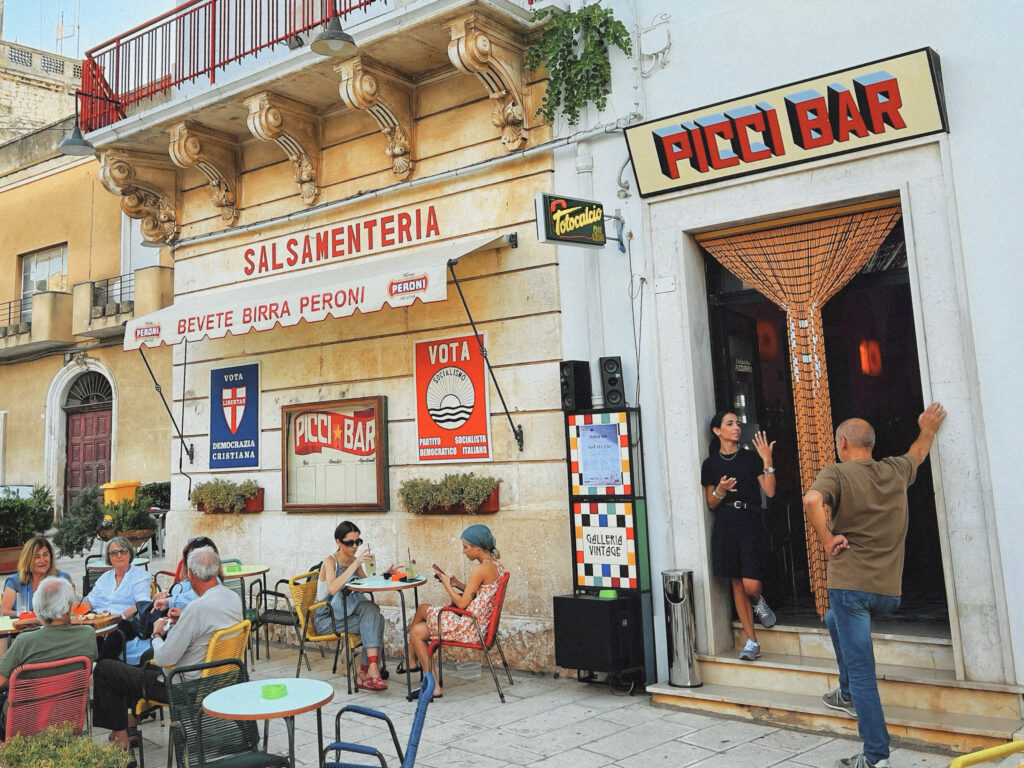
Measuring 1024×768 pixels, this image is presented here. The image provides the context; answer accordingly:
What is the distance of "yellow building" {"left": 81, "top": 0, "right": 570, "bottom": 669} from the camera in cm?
750

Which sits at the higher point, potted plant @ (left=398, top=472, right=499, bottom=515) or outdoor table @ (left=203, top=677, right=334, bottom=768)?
potted plant @ (left=398, top=472, right=499, bottom=515)

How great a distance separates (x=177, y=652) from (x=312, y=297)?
3725mm

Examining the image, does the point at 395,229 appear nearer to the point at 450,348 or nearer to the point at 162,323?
the point at 450,348

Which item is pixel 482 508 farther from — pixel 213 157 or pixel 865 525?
pixel 213 157

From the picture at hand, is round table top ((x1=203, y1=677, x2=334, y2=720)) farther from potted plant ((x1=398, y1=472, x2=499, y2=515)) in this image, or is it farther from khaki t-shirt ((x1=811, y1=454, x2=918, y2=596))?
potted plant ((x1=398, y1=472, x2=499, y2=515))

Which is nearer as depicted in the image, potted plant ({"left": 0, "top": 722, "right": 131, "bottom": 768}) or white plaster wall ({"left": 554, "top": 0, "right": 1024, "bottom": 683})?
potted plant ({"left": 0, "top": 722, "right": 131, "bottom": 768})

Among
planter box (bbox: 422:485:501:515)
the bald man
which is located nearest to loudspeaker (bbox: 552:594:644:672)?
planter box (bbox: 422:485:501:515)

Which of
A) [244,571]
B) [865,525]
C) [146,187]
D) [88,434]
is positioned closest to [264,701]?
[865,525]

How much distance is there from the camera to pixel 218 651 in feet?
16.1

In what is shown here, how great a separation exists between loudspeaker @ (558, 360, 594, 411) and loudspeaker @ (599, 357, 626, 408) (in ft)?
0.66

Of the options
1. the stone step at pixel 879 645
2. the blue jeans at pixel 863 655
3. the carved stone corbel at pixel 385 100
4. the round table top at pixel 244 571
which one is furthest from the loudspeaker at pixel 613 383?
the round table top at pixel 244 571

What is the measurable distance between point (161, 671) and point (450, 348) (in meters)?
3.92

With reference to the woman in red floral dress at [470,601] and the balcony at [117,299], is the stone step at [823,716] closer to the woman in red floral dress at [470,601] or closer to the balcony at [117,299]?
the woman in red floral dress at [470,601]

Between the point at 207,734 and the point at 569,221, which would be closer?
the point at 207,734
